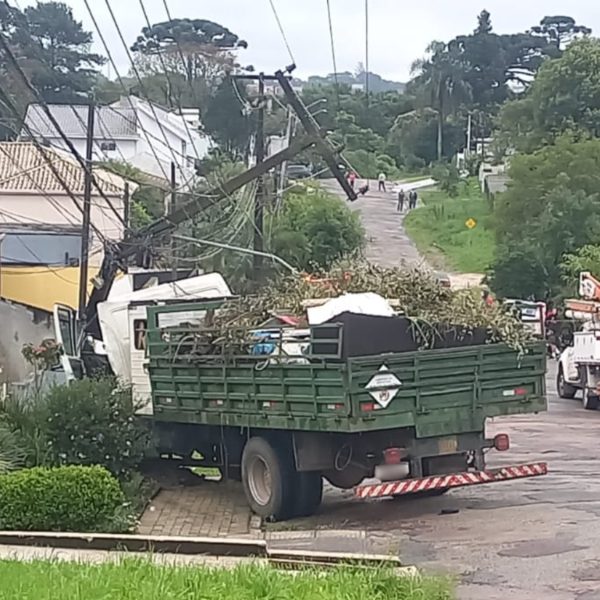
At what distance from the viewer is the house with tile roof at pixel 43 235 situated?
1368 inches

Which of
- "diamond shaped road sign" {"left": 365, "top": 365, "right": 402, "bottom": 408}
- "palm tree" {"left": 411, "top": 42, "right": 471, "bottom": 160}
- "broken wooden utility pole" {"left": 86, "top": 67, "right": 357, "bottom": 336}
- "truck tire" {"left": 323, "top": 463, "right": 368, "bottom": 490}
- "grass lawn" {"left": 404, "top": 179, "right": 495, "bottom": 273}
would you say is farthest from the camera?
"palm tree" {"left": 411, "top": 42, "right": 471, "bottom": 160}

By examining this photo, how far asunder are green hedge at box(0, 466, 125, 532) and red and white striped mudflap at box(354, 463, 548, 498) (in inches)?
106

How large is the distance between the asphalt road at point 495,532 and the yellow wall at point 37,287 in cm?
1753

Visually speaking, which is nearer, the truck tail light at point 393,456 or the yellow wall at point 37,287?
the truck tail light at point 393,456

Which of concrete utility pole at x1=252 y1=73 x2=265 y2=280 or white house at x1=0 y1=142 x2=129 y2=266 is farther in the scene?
white house at x1=0 y1=142 x2=129 y2=266

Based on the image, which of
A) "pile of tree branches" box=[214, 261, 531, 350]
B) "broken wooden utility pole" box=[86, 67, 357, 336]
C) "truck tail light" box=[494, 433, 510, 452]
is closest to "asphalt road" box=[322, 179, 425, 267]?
"broken wooden utility pole" box=[86, 67, 357, 336]

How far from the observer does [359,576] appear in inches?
343

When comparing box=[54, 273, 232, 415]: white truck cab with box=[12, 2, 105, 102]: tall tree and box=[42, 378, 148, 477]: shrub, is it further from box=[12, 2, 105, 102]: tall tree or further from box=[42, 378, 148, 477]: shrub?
box=[12, 2, 105, 102]: tall tree

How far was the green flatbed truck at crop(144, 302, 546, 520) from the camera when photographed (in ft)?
45.8

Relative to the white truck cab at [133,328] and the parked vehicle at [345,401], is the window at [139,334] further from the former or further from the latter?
the parked vehicle at [345,401]

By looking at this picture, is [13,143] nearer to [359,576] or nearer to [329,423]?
[329,423]

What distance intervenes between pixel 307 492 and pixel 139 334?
3.43 m

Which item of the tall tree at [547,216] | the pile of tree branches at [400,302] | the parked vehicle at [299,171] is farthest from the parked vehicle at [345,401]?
the parked vehicle at [299,171]

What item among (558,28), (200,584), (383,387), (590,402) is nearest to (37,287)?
(590,402)
